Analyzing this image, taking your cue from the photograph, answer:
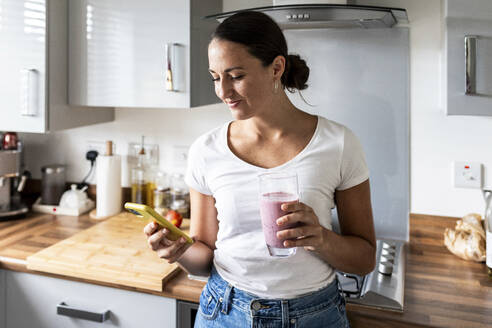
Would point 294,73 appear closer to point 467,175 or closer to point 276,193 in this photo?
point 276,193

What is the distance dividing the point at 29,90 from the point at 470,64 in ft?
5.29

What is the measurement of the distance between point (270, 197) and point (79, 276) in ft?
3.14

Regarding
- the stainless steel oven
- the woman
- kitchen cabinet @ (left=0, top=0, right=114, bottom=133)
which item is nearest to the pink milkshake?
Answer: the woman

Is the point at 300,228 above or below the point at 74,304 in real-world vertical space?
above

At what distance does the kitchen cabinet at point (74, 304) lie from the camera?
5.40 ft

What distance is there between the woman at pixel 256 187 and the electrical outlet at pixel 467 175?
0.85 metres

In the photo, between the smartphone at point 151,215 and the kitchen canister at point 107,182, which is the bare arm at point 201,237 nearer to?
the smartphone at point 151,215

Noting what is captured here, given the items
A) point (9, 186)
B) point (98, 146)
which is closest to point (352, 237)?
point (98, 146)

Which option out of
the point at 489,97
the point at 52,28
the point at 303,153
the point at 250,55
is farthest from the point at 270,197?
the point at 52,28

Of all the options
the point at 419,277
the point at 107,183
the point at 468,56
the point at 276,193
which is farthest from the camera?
the point at 107,183

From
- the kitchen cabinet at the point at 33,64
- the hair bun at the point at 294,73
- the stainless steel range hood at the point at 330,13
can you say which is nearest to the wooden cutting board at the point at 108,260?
the kitchen cabinet at the point at 33,64

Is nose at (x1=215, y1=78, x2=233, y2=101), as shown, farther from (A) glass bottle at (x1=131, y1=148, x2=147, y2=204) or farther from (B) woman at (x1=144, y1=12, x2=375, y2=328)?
(A) glass bottle at (x1=131, y1=148, x2=147, y2=204)

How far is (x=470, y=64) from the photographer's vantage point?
156 cm

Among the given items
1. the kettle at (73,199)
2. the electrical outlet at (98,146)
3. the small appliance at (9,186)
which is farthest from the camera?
the electrical outlet at (98,146)
